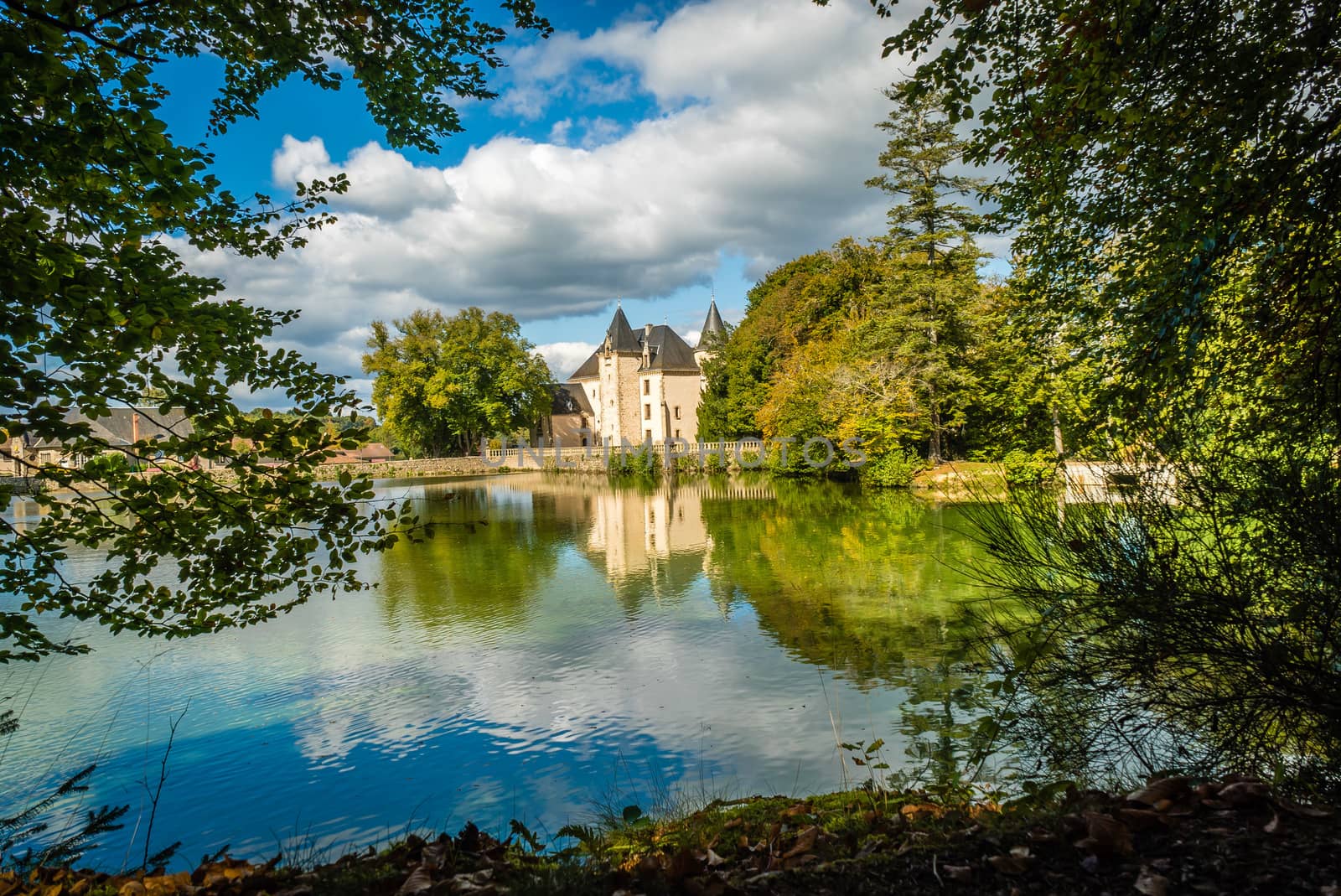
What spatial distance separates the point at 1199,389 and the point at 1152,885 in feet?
9.18

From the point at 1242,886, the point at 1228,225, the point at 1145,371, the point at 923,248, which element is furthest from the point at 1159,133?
the point at 923,248

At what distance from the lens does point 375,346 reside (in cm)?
4762

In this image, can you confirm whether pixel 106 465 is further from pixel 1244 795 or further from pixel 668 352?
pixel 668 352

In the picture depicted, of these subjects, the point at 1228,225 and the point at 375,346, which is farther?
the point at 375,346

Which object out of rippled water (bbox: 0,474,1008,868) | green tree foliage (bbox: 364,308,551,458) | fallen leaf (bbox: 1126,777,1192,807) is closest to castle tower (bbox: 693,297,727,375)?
green tree foliage (bbox: 364,308,551,458)

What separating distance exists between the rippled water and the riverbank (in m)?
1.71

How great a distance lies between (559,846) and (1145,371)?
162 inches

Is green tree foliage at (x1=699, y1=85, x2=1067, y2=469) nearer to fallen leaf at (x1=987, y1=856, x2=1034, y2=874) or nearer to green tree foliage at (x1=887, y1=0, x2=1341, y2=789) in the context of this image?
green tree foliage at (x1=887, y1=0, x2=1341, y2=789)

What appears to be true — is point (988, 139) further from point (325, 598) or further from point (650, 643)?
point (325, 598)

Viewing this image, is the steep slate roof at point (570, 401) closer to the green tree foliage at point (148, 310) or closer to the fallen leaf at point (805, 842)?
the green tree foliage at point (148, 310)

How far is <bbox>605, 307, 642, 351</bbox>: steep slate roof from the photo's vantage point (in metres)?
57.5

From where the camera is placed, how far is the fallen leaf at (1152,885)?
2.12m

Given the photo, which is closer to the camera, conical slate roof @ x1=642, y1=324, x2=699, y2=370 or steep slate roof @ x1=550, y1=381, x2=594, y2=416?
conical slate roof @ x1=642, y1=324, x2=699, y2=370

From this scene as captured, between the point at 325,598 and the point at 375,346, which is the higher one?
the point at 375,346
